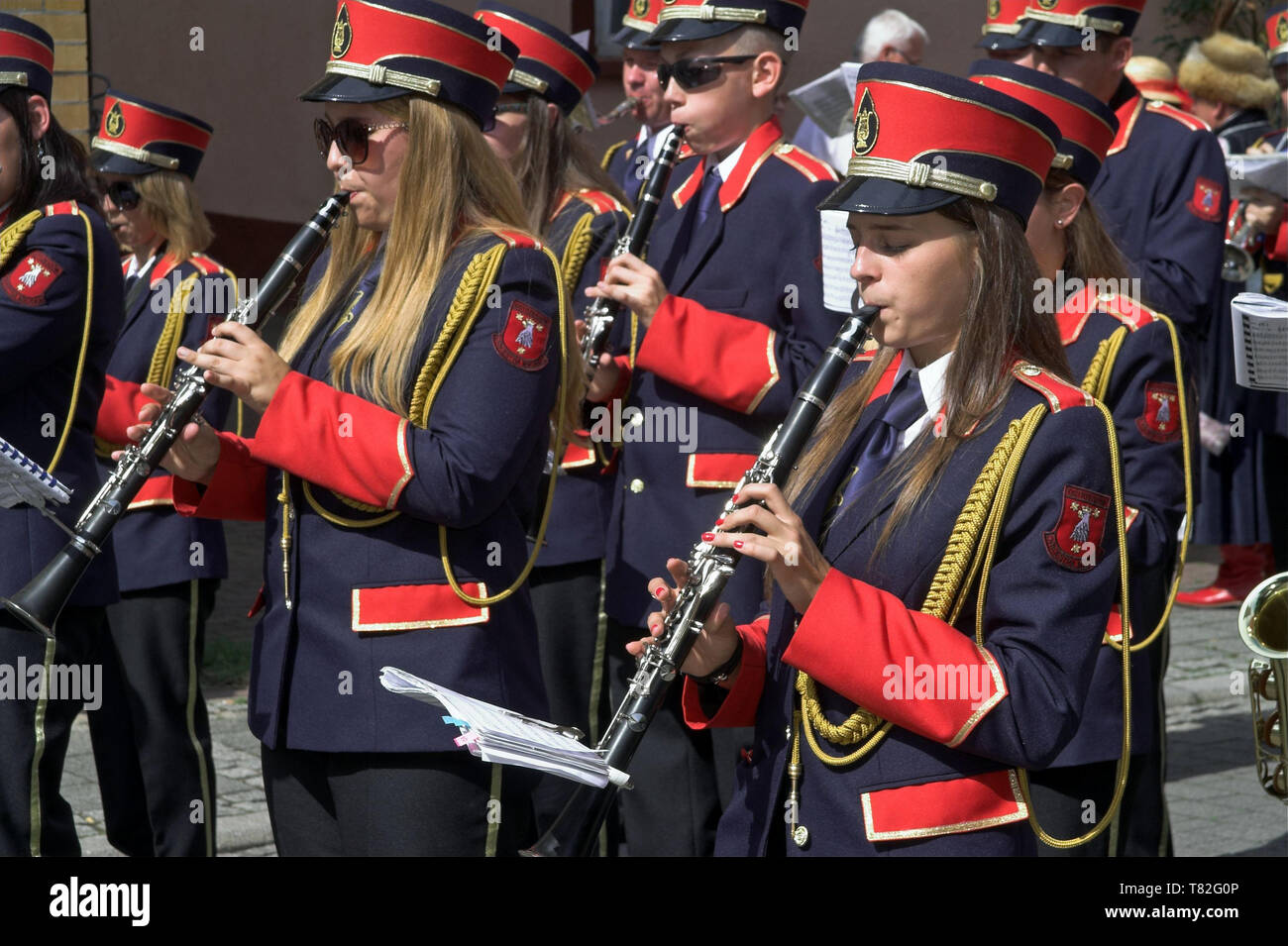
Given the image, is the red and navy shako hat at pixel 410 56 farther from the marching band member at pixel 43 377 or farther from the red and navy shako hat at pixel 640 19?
the red and navy shako hat at pixel 640 19

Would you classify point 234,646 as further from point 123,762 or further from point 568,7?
point 568,7

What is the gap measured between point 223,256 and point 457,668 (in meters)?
6.99

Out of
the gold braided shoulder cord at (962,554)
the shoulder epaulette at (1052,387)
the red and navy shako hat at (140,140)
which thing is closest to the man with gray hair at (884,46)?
the red and navy shako hat at (140,140)

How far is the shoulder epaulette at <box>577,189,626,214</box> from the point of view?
4.88 m

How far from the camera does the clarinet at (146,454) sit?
3.19 metres

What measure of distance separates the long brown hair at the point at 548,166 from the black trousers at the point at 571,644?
39.5 inches

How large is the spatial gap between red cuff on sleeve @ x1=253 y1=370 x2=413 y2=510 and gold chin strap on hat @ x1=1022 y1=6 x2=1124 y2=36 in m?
2.71

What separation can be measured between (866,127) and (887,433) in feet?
1.57

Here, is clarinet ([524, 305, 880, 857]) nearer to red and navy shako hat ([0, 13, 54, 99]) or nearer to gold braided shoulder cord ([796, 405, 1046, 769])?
gold braided shoulder cord ([796, 405, 1046, 769])

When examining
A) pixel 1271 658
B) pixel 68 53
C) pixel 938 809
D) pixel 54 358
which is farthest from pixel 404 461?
pixel 68 53

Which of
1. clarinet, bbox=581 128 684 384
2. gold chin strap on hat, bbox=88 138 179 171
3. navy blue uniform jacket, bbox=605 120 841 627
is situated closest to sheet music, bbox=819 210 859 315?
navy blue uniform jacket, bbox=605 120 841 627

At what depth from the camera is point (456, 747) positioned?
3020 mm

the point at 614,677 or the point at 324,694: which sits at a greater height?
the point at 324,694

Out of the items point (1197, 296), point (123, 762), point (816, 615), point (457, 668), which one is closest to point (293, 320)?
point (457, 668)
